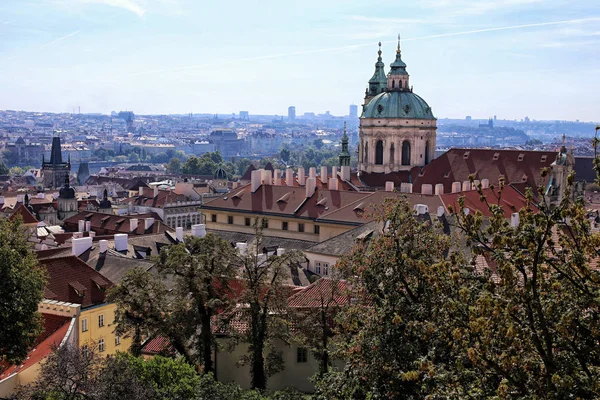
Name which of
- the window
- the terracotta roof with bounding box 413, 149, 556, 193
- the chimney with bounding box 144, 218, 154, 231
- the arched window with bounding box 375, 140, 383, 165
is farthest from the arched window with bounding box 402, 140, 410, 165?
the window

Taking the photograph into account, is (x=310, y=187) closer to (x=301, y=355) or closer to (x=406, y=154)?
(x=301, y=355)

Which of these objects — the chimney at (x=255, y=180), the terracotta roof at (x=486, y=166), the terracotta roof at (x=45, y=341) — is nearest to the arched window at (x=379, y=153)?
the terracotta roof at (x=486, y=166)

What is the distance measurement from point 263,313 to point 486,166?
55.3m

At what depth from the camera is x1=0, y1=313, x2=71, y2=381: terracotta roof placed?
28828 mm

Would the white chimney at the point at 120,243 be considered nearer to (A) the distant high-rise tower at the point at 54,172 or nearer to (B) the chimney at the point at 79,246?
(B) the chimney at the point at 79,246

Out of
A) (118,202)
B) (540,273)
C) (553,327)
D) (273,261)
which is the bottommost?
(118,202)

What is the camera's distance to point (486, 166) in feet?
267

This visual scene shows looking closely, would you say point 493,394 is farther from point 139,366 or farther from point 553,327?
point 139,366

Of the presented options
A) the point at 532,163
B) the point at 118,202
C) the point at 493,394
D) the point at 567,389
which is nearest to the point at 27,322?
the point at 493,394

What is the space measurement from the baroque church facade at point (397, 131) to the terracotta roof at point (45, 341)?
63.2 m

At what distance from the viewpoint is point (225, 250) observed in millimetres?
31078

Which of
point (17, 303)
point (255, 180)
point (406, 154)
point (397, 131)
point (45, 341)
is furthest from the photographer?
point (406, 154)

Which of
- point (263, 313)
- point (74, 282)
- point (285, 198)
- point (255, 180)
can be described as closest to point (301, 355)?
point (263, 313)

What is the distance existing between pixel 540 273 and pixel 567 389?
7.89 ft
